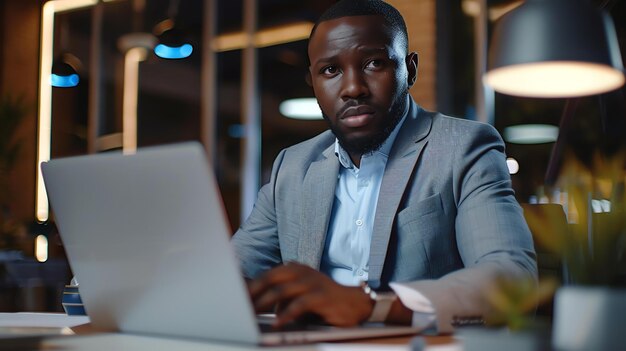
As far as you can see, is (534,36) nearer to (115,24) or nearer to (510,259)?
(510,259)

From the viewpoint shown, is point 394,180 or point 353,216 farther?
point 353,216

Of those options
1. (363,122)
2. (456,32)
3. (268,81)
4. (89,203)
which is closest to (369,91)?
(363,122)

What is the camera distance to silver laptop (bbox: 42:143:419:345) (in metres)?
0.88

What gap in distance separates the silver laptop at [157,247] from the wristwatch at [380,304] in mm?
44

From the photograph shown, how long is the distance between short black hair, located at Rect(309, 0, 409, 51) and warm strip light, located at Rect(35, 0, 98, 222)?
6.83 metres

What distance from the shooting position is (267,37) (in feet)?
23.2

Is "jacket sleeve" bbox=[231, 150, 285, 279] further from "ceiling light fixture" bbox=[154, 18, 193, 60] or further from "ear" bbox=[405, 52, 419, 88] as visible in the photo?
"ceiling light fixture" bbox=[154, 18, 193, 60]

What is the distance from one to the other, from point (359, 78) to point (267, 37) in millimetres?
5426

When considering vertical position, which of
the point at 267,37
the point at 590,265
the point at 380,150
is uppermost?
the point at 267,37

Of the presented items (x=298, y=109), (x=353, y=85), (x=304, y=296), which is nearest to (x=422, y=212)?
(x=353, y=85)

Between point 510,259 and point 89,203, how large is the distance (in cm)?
77

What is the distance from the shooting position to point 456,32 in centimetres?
570

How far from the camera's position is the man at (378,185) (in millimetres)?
1613

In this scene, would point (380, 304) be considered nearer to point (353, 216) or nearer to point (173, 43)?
point (353, 216)
